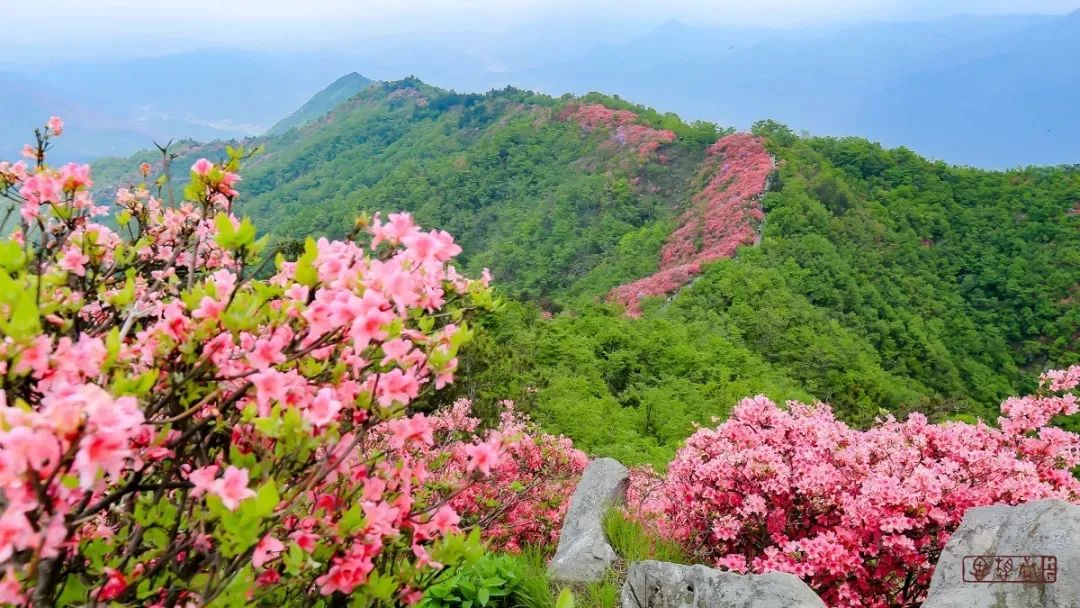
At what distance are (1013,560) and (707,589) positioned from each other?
150cm

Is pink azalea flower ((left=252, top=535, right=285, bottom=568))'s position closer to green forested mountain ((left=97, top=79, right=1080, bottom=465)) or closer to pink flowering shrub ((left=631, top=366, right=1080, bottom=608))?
green forested mountain ((left=97, top=79, right=1080, bottom=465))

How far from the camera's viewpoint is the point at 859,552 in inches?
160

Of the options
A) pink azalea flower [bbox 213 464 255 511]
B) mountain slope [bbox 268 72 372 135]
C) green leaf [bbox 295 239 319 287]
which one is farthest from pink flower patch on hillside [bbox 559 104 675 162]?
mountain slope [bbox 268 72 372 135]

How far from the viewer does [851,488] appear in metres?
4.38

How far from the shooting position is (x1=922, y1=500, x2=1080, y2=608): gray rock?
2.89 meters

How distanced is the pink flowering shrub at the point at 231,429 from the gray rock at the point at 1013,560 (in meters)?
2.67

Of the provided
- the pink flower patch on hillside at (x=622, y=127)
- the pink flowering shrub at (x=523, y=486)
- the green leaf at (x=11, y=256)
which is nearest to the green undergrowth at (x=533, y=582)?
the pink flowering shrub at (x=523, y=486)

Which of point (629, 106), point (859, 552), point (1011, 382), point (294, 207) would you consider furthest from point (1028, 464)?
point (294, 207)

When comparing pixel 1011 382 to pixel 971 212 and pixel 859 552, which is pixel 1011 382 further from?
pixel 859 552

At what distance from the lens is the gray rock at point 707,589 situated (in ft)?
10.6

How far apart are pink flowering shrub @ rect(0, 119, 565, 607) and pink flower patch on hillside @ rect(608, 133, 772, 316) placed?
23.4 metres

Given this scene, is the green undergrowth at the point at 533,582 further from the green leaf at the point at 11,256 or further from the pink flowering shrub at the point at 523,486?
the green leaf at the point at 11,256

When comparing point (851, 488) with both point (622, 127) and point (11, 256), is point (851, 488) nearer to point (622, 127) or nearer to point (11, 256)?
point (11, 256)

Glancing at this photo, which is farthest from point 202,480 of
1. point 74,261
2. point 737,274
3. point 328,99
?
point 328,99
